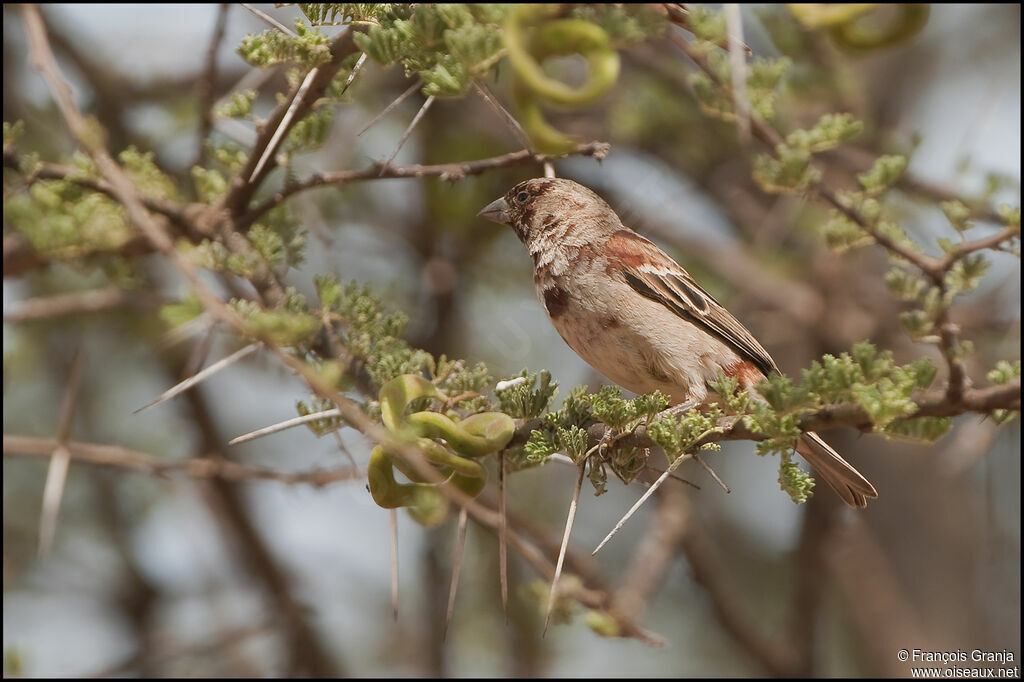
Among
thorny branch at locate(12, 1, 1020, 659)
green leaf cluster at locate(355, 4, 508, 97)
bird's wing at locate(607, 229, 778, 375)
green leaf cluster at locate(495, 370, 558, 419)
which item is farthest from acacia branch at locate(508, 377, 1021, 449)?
bird's wing at locate(607, 229, 778, 375)

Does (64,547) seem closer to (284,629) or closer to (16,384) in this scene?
(16,384)

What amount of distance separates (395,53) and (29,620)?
6.03 meters

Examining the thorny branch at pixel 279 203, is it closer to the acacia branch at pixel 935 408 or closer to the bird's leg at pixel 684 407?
the acacia branch at pixel 935 408

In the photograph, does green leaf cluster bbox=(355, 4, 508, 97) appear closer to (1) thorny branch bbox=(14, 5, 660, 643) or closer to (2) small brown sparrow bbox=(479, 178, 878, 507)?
(1) thorny branch bbox=(14, 5, 660, 643)

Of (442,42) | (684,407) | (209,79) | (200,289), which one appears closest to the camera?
(200,289)

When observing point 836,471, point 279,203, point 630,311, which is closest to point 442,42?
point 279,203

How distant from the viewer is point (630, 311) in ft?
14.8

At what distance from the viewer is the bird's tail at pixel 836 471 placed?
402 centimetres

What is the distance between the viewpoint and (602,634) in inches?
162

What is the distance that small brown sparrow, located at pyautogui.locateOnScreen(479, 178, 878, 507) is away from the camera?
4.44 meters

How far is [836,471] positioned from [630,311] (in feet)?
3.51

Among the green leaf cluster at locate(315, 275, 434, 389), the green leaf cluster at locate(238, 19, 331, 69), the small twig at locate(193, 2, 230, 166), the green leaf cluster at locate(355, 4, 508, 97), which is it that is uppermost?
the small twig at locate(193, 2, 230, 166)

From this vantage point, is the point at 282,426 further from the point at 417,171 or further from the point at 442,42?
the point at 442,42

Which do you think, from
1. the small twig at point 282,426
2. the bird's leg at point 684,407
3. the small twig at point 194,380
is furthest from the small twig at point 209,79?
the bird's leg at point 684,407
